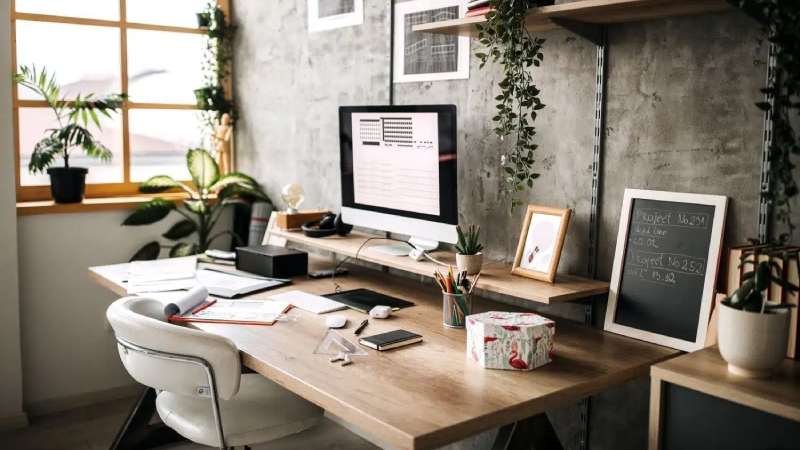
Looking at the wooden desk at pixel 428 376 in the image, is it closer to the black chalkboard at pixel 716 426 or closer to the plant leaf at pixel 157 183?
the black chalkboard at pixel 716 426

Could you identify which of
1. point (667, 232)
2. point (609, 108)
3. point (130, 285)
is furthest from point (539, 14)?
point (130, 285)

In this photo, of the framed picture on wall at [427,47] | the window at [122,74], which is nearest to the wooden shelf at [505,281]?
the framed picture on wall at [427,47]

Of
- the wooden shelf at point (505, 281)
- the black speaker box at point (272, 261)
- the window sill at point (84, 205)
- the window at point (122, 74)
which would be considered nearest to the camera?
the wooden shelf at point (505, 281)

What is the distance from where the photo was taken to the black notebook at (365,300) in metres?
2.67

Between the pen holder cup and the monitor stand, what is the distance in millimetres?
496

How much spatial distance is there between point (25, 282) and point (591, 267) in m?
2.83

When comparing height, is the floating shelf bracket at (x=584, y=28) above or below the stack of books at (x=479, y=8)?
below

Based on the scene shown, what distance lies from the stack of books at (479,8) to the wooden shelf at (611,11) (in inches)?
0.9

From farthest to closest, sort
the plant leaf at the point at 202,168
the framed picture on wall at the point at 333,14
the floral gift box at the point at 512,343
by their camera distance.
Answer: the plant leaf at the point at 202,168
the framed picture on wall at the point at 333,14
the floral gift box at the point at 512,343

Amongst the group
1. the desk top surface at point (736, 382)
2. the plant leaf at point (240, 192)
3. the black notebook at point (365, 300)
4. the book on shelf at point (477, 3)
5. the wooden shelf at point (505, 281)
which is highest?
the book on shelf at point (477, 3)

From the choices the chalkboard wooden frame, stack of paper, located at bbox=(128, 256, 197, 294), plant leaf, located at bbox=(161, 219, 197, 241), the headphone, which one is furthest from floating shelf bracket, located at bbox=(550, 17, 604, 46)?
plant leaf, located at bbox=(161, 219, 197, 241)

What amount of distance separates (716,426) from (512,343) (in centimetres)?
53

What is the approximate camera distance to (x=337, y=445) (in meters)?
3.50

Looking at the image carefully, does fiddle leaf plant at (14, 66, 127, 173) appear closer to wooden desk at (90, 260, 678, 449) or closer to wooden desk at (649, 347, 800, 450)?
wooden desk at (90, 260, 678, 449)
